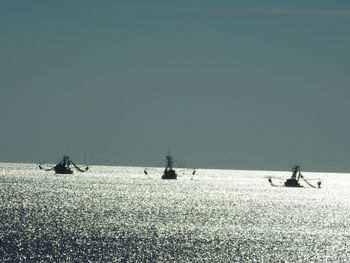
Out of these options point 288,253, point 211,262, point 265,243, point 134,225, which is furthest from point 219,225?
Result: point 211,262

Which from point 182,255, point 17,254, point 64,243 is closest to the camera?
point 17,254

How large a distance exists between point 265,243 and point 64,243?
36528mm

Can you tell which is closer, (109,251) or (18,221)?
(109,251)

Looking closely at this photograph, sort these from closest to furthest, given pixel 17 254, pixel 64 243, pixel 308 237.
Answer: pixel 17 254
pixel 64 243
pixel 308 237

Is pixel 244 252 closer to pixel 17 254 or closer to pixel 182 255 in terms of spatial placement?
pixel 182 255

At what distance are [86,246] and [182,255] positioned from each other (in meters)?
15.6

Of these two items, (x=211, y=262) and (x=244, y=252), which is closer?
(x=211, y=262)

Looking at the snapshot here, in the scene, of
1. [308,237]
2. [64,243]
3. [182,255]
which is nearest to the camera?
[182,255]

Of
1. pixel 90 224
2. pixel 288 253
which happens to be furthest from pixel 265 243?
pixel 90 224

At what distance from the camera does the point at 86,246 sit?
136125 millimetres

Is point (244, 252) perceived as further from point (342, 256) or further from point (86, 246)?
point (86, 246)

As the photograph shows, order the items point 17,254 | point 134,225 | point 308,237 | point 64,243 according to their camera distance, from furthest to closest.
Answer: point 134,225
point 308,237
point 64,243
point 17,254

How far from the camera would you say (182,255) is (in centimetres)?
12975

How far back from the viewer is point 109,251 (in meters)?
130
